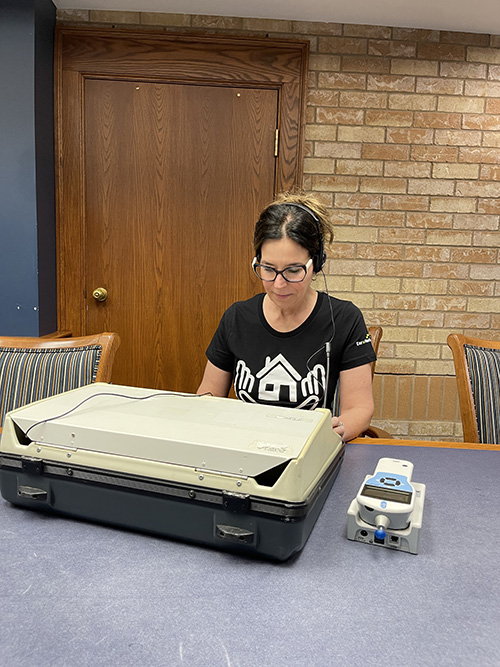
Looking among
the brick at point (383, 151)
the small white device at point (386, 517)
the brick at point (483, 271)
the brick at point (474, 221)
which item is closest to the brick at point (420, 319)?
the brick at point (483, 271)

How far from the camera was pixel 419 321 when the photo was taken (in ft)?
9.21

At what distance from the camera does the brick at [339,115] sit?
267 centimetres

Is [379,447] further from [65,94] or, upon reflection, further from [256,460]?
[65,94]

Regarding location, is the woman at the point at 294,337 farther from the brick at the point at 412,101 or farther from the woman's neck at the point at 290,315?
the brick at the point at 412,101

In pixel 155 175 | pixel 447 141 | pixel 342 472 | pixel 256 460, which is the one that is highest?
pixel 447 141

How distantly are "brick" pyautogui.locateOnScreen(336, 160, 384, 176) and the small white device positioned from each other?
215 cm

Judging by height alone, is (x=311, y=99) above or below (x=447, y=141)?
above

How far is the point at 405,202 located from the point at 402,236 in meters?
0.18

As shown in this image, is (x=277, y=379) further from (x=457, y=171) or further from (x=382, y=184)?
(x=457, y=171)

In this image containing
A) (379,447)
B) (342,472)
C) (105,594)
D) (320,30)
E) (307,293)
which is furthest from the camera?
(320,30)

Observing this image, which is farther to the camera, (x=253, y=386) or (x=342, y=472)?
(x=253, y=386)

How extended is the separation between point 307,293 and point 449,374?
160 cm

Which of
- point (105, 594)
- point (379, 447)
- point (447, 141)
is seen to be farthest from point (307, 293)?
point (447, 141)

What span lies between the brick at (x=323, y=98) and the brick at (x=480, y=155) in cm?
73
